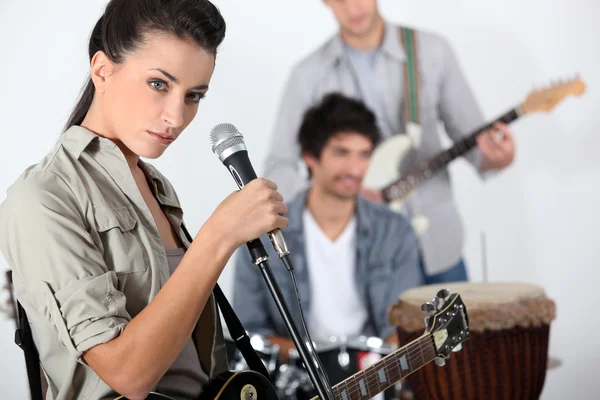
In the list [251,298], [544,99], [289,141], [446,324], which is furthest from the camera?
[544,99]

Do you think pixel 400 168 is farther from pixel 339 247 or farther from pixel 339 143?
pixel 339 247

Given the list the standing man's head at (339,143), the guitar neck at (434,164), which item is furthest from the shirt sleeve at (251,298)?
the guitar neck at (434,164)

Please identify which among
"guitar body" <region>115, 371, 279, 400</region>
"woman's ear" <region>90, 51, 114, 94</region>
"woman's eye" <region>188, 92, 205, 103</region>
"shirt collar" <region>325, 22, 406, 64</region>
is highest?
"shirt collar" <region>325, 22, 406, 64</region>

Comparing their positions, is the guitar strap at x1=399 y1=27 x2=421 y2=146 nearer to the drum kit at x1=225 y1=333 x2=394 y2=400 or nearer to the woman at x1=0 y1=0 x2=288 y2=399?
the drum kit at x1=225 y1=333 x2=394 y2=400

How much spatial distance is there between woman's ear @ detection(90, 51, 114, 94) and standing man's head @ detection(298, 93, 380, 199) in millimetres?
2472

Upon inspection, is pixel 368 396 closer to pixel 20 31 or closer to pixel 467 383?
pixel 467 383

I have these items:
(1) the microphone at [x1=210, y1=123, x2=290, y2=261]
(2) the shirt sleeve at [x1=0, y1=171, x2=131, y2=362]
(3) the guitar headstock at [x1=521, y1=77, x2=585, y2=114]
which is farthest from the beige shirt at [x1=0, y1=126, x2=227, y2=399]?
(3) the guitar headstock at [x1=521, y1=77, x2=585, y2=114]

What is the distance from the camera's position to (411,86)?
385cm

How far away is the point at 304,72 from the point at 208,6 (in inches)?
95.6

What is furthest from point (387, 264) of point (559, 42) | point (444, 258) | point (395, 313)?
point (559, 42)

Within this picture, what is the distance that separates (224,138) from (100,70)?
→ 0.94ft

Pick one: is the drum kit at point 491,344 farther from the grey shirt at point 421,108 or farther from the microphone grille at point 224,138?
the microphone grille at point 224,138

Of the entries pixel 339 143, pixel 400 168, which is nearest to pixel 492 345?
pixel 400 168

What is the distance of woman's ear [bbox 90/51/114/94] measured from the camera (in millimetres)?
1326
